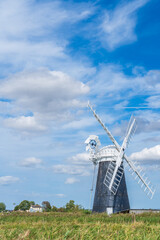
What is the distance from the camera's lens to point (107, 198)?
31.0 meters

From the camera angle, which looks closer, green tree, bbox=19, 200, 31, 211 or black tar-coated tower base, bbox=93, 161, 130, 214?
black tar-coated tower base, bbox=93, 161, 130, 214

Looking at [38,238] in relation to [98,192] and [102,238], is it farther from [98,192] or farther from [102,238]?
[98,192]

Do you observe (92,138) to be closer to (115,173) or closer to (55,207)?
(115,173)

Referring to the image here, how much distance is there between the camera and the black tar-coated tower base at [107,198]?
30.9m

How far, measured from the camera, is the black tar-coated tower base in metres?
30.9

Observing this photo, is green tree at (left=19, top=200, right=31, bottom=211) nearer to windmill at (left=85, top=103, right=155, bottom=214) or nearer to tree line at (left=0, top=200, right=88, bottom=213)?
tree line at (left=0, top=200, right=88, bottom=213)

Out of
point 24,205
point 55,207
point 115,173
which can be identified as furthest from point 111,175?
point 24,205

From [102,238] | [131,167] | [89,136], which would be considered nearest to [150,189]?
[131,167]

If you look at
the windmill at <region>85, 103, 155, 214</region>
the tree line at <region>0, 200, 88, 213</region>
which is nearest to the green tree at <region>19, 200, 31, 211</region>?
the tree line at <region>0, 200, 88, 213</region>

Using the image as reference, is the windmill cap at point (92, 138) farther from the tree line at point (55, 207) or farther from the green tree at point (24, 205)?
the green tree at point (24, 205)

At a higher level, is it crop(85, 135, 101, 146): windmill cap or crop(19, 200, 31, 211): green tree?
crop(85, 135, 101, 146): windmill cap

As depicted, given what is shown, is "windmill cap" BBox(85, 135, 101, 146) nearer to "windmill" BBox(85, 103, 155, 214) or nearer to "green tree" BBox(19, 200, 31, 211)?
"windmill" BBox(85, 103, 155, 214)

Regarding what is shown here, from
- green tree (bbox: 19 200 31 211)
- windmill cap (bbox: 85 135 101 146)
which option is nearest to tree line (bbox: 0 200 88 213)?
green tree (bbox: 19 200 31 211)

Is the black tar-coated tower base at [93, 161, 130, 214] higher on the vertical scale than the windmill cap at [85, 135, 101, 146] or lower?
lower
